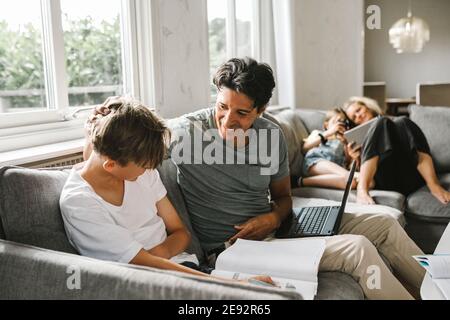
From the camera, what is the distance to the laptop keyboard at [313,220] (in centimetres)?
159

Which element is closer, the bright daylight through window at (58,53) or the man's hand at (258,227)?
the man's hand at (258,227)

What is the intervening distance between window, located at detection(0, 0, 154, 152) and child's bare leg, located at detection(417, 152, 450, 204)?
1587mm

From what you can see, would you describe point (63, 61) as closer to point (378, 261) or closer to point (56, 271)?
point (56, 271)

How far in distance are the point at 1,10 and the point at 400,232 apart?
172cm

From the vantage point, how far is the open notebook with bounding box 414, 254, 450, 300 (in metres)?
1.13

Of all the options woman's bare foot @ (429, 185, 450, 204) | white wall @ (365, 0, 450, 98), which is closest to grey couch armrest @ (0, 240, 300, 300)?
woman's bare foot @ (429, 185, 450, 204)

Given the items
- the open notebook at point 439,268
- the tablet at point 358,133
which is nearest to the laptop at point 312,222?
the open notebook at point 439,268

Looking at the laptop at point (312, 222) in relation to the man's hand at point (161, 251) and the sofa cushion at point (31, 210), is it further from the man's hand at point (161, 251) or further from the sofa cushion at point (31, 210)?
the sofa cushion at point (31, 210)

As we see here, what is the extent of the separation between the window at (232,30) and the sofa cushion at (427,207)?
147cm

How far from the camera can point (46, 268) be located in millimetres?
982

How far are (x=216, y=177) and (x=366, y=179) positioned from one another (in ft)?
3.86

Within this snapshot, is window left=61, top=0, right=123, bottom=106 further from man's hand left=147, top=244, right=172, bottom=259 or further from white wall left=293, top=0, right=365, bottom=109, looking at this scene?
white wall left=293, top=0, right=365, bottom=109

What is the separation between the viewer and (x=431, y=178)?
2.49m
